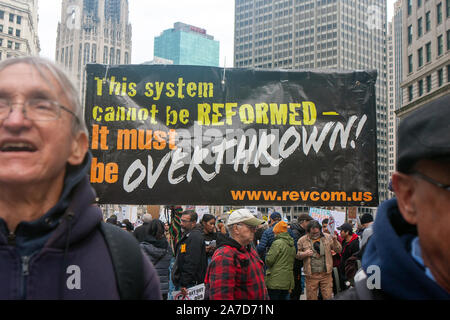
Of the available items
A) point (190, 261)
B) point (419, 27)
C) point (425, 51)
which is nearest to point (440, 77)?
point (425, 51)

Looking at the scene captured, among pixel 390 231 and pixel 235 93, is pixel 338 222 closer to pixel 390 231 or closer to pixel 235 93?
pixel 235 93

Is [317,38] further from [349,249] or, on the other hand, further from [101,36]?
[349,249]

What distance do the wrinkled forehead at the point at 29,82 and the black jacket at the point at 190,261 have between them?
20.4 feet

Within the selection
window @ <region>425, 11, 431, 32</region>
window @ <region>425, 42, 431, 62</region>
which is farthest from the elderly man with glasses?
window @ <region>425, 11, 431, 32</region>

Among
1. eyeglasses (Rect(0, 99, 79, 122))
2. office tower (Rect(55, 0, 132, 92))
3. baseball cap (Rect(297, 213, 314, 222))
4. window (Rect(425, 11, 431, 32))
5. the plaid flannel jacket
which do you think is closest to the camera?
eyeglasses (Rect(0, 99, 79, 122))

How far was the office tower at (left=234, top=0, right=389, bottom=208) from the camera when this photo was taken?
12794 cm

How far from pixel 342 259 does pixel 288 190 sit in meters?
5.78

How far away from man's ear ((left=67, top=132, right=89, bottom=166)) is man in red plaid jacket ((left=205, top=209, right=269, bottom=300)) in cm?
305

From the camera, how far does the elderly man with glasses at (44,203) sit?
64.2 inches

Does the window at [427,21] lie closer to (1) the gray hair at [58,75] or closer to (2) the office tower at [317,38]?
(1) the gray hair at [58,75]

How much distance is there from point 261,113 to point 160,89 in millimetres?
1117

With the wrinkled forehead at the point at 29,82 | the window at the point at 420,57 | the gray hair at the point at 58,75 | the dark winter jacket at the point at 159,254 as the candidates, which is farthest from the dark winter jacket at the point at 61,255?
the window at the point at 420,57

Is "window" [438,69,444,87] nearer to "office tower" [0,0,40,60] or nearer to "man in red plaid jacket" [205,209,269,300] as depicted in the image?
"man in red plaid jacket" [205,209,269,300]

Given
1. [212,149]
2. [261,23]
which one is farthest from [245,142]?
[261,23]
